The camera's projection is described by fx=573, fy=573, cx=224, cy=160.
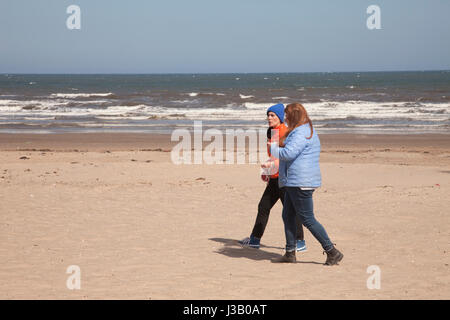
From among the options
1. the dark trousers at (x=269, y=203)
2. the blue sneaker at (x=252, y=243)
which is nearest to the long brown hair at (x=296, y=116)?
the dark trousers at (x=269, y=203)

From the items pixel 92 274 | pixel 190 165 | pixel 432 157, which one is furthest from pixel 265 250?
pixel 432 157

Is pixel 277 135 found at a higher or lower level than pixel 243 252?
higher

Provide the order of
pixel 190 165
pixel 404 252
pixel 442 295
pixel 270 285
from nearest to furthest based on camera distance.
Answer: pixel 442 295, pixel 270 285, pixel 404 252, pixel 190 165

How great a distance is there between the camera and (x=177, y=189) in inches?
386

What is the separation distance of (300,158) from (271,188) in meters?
1.04

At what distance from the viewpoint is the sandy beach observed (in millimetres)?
4855

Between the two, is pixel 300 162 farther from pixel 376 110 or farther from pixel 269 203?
pixel 376 110

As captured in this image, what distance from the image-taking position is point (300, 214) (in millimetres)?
5277

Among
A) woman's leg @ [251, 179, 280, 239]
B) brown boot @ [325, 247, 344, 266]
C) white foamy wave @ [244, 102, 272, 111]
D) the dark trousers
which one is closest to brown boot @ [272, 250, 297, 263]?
brown boot @ [325, 247, 344, 266]

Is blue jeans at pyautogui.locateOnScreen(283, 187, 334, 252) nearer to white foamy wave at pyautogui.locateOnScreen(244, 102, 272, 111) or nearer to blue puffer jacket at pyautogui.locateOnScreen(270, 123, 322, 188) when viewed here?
blue puffer jacket at pyautogui.locateOnScreen(270, 123, 322, 188)

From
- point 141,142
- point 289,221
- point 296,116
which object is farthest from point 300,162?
point 141,142

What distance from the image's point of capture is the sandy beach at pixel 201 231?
4.86 m
